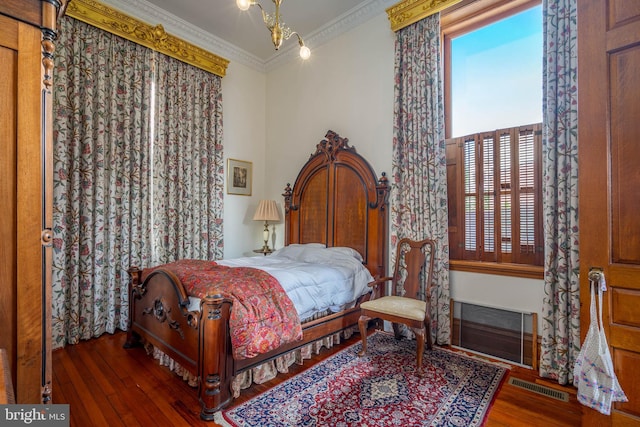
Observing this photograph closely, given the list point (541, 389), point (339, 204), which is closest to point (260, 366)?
point (541, 389)

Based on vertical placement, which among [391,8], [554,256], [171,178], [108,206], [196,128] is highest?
[391,8]

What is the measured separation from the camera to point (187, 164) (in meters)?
3.93

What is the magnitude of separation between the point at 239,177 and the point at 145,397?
3.13 meters

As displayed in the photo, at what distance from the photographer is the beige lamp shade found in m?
4.48

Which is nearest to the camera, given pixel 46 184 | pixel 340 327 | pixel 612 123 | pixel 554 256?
pixel 46 184

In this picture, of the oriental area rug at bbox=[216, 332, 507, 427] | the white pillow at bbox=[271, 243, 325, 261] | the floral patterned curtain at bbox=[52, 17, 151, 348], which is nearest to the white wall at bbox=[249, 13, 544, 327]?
the oriental area rug at bbox=[216, 332, 507, 427]

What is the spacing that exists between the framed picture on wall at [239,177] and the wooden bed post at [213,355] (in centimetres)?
282

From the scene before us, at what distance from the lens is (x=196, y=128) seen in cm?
402

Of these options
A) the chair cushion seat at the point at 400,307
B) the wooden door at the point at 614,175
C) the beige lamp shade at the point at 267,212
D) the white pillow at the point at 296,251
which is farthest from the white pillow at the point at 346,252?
the wooden door at the point at 614,175

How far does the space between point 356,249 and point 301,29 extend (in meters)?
3.04

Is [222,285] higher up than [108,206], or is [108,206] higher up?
[108,206]

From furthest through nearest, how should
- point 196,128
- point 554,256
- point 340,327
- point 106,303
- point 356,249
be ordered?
point 196,128 → point 356,249 → point 106,303 → point 340,327 → point 554,256

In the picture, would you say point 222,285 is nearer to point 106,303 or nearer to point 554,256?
point 106,303

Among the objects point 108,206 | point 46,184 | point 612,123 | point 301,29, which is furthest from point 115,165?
point 612,123
